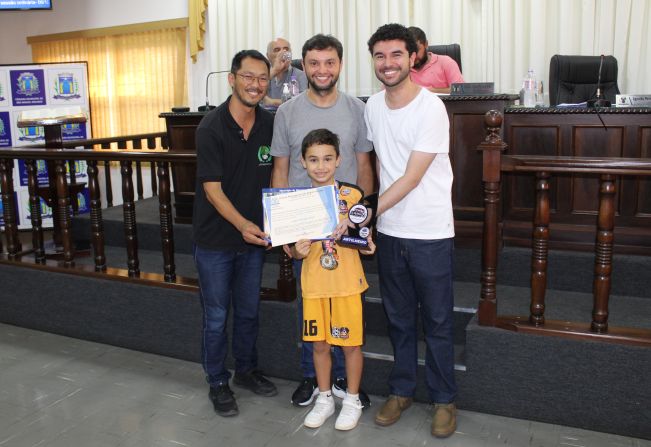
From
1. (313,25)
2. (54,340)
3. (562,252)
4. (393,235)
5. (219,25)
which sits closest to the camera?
(393,235)

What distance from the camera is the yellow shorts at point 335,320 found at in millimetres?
2512

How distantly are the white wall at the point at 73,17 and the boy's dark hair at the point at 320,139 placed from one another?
18.8 feet

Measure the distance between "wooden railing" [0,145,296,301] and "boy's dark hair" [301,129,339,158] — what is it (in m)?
0.88

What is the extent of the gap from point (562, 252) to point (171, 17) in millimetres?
5752

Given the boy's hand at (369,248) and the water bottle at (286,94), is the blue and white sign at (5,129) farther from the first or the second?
the boy's hand at (369,248)

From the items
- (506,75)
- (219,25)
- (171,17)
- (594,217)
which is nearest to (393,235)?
(594,217)

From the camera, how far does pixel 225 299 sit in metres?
2.79

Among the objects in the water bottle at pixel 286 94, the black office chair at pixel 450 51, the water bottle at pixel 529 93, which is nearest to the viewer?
the water bottle at pixel 529 93

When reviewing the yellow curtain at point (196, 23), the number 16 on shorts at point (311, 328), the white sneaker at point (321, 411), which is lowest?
the white sneaker at point (321, 411)

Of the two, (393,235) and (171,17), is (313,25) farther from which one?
(393,235)

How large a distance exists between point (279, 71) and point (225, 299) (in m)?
2.04

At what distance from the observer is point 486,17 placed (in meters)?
5.90

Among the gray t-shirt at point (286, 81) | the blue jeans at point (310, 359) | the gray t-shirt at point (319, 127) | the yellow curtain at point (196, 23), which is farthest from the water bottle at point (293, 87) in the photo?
the yellow curtain at point (196, 23)

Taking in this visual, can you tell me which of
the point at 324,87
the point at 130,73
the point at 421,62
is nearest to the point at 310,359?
the point at 324,87
